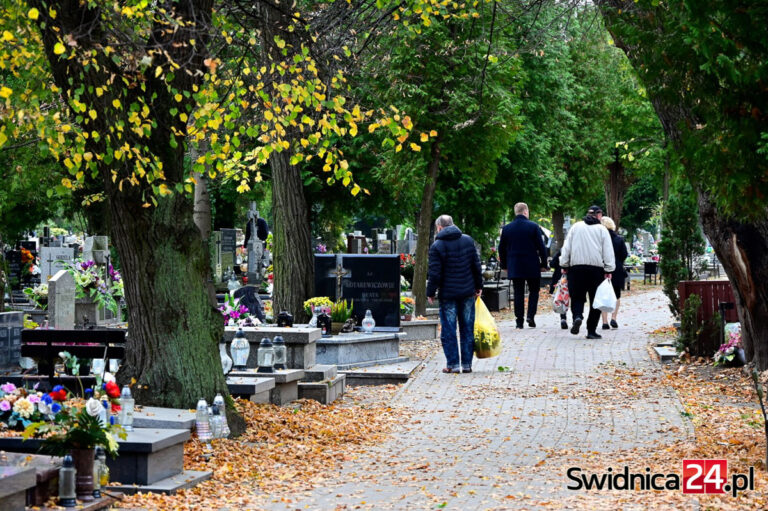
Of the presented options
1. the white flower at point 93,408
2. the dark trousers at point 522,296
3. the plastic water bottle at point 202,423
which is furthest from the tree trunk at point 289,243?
the white flower at point 93,408

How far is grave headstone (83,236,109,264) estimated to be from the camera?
2453 centimetres

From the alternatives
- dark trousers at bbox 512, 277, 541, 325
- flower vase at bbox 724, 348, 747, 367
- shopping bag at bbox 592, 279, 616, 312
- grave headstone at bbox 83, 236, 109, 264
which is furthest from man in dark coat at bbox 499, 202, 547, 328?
grave headstone at bbox 83, 236, 109, 264

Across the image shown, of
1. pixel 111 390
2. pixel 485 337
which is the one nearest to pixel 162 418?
pixel 111 390

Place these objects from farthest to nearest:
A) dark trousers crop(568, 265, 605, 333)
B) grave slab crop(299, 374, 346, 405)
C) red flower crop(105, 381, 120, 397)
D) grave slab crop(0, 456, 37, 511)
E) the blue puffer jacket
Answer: dark trousers crop(568, 265, 605, 333) < the blue puffer jacket < grave slab crop(299, 374, 346, 405) < red flower crop(105, 381, 120, 397) < grave slab crop(0, 456, 37, 511)

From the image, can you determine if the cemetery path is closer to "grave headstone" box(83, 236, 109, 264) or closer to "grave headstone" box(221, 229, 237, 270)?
"grave headstone" box(83, 236, 109, 264)

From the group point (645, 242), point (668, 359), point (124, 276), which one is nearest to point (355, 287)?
point (668, 359)

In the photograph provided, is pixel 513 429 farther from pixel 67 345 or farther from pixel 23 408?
pixel 23 408

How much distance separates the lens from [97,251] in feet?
80.5

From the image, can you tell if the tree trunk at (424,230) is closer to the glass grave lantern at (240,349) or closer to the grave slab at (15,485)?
the glass grave lantern at (240,349)

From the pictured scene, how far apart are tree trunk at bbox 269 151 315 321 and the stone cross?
0.67m

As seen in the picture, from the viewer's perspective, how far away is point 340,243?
113 ft

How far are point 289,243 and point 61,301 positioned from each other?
3708 mm

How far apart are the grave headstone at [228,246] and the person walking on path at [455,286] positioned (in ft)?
52.1

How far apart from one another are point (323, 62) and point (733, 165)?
222 inches
